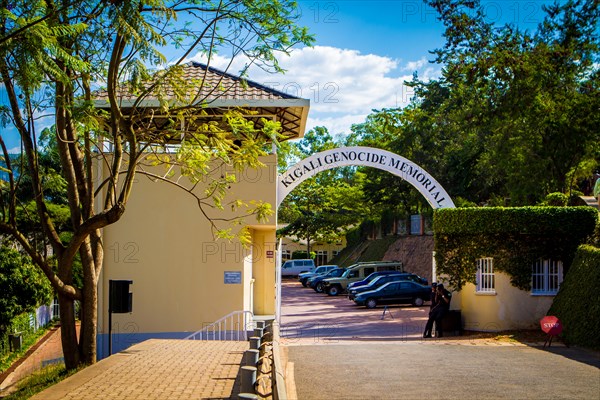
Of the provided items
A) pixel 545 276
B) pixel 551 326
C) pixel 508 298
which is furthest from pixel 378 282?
pixel 551 326

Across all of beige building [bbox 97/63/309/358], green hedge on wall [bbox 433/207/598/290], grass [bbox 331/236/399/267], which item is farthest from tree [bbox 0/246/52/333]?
grass [bbox 331/236/399/267]

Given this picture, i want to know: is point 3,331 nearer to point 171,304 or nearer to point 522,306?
point 171,304

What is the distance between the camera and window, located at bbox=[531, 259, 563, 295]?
21.1 m

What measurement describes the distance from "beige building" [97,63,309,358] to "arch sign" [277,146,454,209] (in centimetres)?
178

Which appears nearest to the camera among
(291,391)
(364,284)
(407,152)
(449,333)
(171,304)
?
(291,391)

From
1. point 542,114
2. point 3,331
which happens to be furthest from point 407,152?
point 3,331

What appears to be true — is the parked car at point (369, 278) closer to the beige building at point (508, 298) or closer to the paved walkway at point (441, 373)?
the beige building at point (508, 298)

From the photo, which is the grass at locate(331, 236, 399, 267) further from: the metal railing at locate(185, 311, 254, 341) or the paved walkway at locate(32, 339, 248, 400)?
the paved walkway at locate(32, 339, 248, 400)

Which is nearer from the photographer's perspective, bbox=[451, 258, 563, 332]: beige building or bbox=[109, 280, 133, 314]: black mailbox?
bbox=[109, 280, 133, 314]: black mailbox

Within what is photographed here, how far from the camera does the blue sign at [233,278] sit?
65.3 ft

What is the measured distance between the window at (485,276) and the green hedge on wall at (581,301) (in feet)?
7.56

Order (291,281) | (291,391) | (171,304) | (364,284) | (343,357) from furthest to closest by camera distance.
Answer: (291,281) < (364,284) < (171,304) < (343,357) < (291,391)

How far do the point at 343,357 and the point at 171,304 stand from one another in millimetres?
7142

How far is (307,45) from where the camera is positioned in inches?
505
